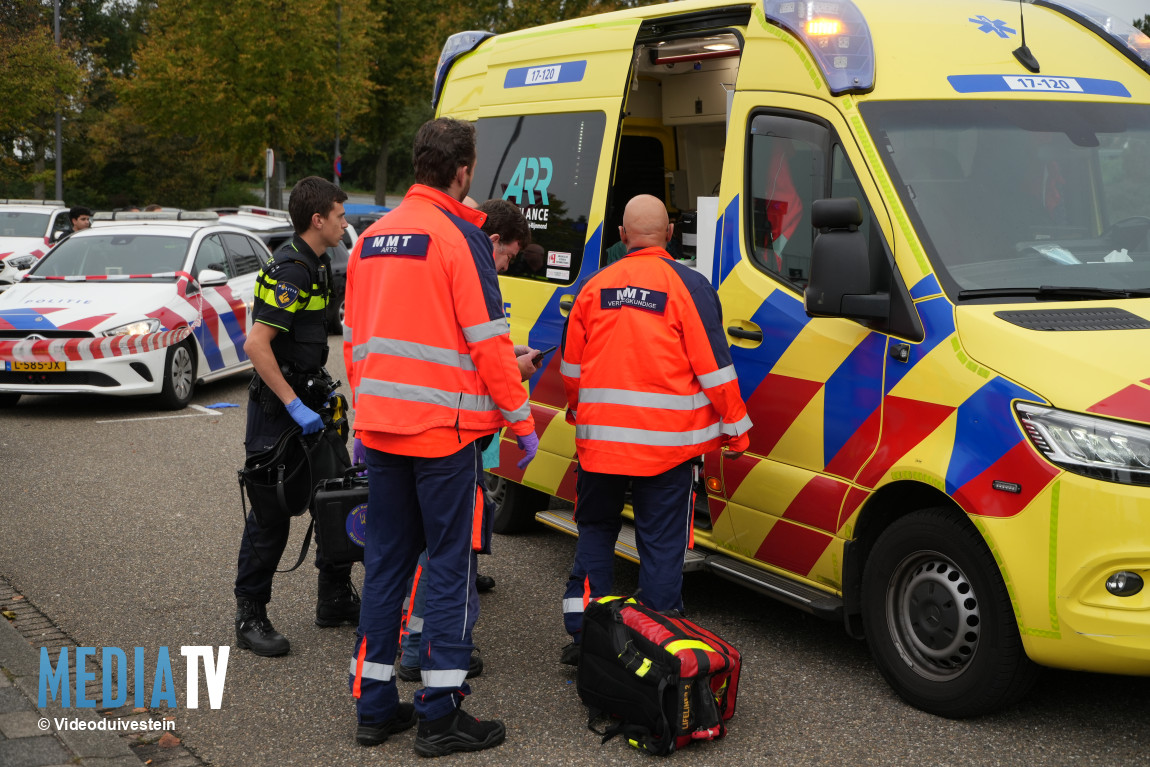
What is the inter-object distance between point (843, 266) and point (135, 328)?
8.10 metres

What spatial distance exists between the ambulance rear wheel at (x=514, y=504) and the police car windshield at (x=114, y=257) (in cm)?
592

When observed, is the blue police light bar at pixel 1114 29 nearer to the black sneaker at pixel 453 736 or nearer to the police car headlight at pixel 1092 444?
the police car headlight at pixel 1092 444

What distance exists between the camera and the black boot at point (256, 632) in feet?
16.8

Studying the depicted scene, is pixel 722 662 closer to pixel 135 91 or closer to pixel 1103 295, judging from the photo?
pixel 1103 295

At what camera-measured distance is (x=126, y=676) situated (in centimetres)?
482

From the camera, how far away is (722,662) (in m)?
4.21

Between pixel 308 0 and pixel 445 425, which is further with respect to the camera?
pixel 308 0

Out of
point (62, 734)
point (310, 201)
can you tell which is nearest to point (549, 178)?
point (310, 201)

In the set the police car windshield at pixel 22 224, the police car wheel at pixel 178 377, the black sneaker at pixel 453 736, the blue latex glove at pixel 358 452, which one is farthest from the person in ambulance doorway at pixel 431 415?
the police car windshield at pixel 22 224

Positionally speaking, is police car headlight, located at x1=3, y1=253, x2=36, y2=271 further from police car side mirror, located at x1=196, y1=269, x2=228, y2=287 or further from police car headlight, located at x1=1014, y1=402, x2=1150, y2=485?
police car headlight, located at x1=1014, y1=402, x2=1150, y2=485

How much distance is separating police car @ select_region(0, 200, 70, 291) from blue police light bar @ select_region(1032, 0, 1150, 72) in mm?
15135

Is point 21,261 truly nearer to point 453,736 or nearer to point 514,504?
point 514,504

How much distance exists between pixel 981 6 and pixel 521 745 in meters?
3.59

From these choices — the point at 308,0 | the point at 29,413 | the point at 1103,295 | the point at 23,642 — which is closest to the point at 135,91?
the point at 308,0
